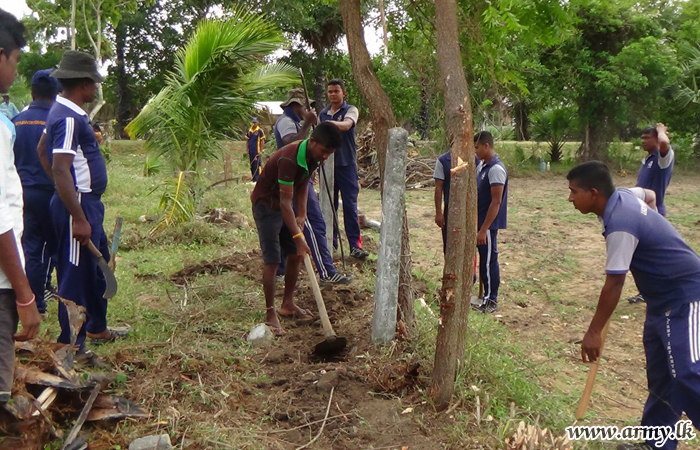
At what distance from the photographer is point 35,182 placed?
4.85 meters

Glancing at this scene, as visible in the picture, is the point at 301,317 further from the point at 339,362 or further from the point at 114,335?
the point at 114,335

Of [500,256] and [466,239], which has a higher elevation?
[466,239]

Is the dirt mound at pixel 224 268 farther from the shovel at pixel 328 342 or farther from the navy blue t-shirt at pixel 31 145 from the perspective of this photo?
the shovel at pixel 328 342

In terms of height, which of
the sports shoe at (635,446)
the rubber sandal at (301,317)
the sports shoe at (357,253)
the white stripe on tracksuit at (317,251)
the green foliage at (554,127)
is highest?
the green foliage at (554,127)

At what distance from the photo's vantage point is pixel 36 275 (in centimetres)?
503

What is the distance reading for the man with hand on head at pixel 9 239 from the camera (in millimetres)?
2418

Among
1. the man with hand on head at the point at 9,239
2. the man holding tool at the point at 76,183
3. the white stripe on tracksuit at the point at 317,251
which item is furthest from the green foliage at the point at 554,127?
the man with hand on head at the point at 9,239

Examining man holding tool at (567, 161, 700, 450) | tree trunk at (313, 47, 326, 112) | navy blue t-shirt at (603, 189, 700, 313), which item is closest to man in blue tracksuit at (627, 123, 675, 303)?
man holding tool at (567, 161, 700, 450)

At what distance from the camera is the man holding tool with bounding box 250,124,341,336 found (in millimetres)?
4664

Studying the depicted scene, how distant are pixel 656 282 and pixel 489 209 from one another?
273 centimetres

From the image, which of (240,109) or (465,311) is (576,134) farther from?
(465,311)

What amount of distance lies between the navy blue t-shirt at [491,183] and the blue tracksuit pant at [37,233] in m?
4.04

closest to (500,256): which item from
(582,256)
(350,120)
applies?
(582,256)

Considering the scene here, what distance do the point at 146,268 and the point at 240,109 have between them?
121 inches
